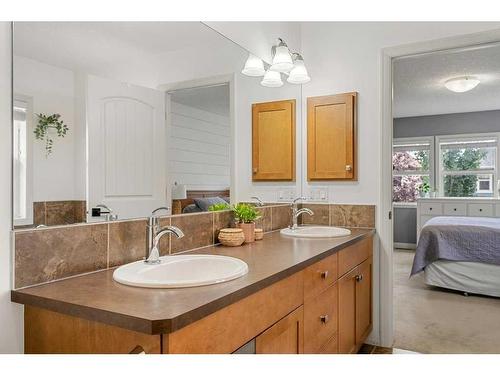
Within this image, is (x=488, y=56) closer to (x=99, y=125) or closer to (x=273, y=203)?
(x=273, y=203)

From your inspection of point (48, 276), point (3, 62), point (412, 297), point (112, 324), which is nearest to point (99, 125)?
point (3, 62)

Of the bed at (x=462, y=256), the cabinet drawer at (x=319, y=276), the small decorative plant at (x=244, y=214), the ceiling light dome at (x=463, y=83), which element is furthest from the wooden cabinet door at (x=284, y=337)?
the ceiling light dome at (x=463, y=83)

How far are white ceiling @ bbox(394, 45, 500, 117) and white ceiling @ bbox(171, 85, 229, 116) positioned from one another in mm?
1425

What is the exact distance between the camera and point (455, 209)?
19.5 feet

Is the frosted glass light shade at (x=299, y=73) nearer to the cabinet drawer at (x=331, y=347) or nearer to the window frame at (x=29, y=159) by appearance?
the cabinet drawer at (x=331, y=347)

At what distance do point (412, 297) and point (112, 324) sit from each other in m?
3.49

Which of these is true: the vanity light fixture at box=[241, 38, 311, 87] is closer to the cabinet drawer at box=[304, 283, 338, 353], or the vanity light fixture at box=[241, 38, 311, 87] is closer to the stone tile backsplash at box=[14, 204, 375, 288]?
the stone tile backsplash at box=[14, 204, 375, 288]

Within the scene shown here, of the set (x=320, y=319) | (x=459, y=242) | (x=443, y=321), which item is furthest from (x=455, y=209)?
(x=320, y=319)

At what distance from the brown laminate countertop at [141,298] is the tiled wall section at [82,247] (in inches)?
1.6

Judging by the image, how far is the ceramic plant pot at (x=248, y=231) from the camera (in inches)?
82.0

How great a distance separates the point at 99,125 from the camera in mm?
1469

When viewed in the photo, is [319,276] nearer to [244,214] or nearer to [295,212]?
[244,214]

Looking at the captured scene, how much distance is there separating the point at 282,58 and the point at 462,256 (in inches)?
108
